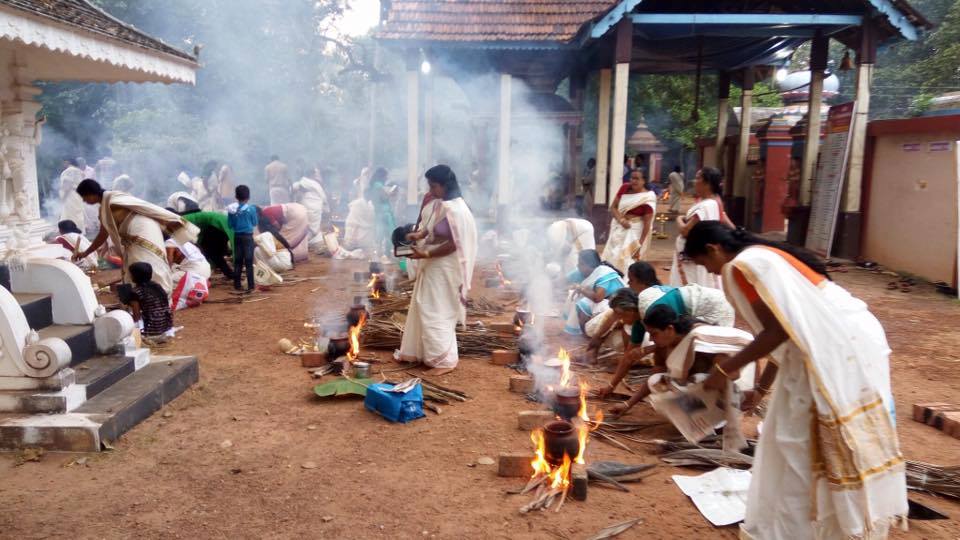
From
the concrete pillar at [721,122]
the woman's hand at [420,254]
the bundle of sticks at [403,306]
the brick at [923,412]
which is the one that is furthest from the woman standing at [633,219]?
the concrete pillar at [721,122]

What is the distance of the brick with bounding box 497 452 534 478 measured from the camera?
409cm

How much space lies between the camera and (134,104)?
20.6 metres

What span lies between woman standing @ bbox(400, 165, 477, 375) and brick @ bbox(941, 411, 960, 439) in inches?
150

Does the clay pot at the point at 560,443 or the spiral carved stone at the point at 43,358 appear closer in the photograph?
the clay pot at the point at 560,443

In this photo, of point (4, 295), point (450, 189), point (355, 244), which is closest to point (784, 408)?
point (450, 189)

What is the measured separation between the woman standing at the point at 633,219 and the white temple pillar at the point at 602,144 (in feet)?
14.1

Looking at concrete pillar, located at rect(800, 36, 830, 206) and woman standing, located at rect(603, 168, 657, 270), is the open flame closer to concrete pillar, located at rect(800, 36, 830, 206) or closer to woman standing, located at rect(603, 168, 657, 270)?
woman standing, located at rect(603, 168, 657, 270)

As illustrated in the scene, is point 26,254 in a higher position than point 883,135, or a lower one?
lower

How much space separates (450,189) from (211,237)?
599cm

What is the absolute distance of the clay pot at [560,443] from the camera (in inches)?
155

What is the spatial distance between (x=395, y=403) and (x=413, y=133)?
864 cm

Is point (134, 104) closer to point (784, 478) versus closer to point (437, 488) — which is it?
point (437, 488)

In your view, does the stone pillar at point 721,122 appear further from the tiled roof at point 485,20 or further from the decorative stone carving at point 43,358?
the decorative stone carving at point 43,358

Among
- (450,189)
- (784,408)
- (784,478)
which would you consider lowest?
(784,478)
